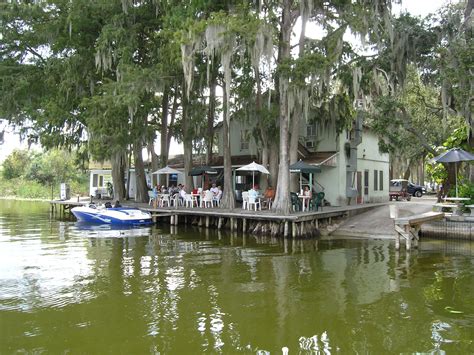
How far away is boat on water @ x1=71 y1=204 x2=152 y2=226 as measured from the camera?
63.0 ft

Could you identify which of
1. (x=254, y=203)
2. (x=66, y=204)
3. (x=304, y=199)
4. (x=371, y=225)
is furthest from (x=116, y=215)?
(x=371, y=225)

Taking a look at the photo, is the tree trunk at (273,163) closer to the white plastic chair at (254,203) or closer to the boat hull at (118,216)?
the white plastic chair at (254,203)

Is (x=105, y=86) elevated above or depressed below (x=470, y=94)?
above

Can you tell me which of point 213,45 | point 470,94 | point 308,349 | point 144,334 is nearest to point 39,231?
point 213,45

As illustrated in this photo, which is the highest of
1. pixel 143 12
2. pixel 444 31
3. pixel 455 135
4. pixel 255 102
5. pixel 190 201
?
pixel 143 12

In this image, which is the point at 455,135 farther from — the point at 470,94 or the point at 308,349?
the point at 308,349

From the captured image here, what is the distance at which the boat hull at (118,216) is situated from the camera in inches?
755

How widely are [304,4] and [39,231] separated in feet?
46.3

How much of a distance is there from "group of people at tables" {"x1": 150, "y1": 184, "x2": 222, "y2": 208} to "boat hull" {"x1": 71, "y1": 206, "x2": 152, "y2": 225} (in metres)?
2.54

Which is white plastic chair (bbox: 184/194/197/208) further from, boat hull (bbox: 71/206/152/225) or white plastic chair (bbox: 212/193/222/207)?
boat hull (bbox: 71/206/152/225)

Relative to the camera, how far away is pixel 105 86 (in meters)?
19.5

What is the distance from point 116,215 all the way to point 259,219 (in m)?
6.52

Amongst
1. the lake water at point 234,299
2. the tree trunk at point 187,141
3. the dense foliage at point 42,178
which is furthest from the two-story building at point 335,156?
the dense foliage at point 42,178

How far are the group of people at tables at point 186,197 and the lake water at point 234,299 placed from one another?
6.60 meters
